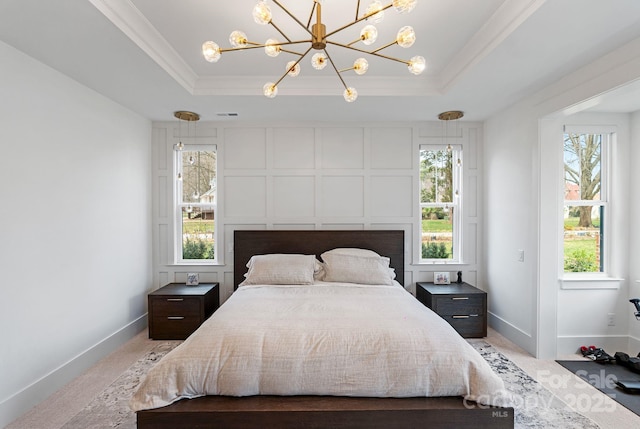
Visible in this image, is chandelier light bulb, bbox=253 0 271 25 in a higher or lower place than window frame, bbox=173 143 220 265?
higher

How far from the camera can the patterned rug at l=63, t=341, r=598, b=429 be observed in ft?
7.20

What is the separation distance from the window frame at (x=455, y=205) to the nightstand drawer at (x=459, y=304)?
2.09ft

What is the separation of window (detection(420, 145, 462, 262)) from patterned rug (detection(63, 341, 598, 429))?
5.12ft

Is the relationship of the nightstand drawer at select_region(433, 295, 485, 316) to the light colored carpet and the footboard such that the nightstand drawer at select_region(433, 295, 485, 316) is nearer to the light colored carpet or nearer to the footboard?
the light colored carpet

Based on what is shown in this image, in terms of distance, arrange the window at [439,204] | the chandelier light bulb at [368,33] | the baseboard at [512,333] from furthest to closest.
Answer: the window at [439,204] < the baseboard at [512,333] < the chandelier light bulb at [368,33]

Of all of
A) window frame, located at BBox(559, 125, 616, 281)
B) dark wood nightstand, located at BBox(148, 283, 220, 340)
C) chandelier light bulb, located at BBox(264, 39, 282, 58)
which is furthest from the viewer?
dark wood nightstand, located at BBox(148, 283, 220, 340)

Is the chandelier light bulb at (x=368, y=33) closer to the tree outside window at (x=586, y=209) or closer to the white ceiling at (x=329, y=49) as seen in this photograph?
the white ceiling at (x=329, y=49)

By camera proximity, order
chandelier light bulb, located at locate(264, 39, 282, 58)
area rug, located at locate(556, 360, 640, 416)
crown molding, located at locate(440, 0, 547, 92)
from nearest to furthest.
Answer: chandelier light bulb, located at locate(264, 39, 282, 58), crown molding, located at locate(440, 0, 547, 92), area rug, located at locate(556, 360, 640, 416)

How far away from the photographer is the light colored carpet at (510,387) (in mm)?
2221

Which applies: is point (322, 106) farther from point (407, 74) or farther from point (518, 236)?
point (518, 236)

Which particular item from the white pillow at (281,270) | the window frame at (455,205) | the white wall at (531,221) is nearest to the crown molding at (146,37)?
the white pillow at (281,270)

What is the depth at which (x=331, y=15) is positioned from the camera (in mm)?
2199

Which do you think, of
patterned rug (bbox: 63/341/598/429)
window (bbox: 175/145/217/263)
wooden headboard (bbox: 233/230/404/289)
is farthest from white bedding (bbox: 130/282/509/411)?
window (bbox: 175/145/217/263)

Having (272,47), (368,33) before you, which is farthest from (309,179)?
(368,33)
